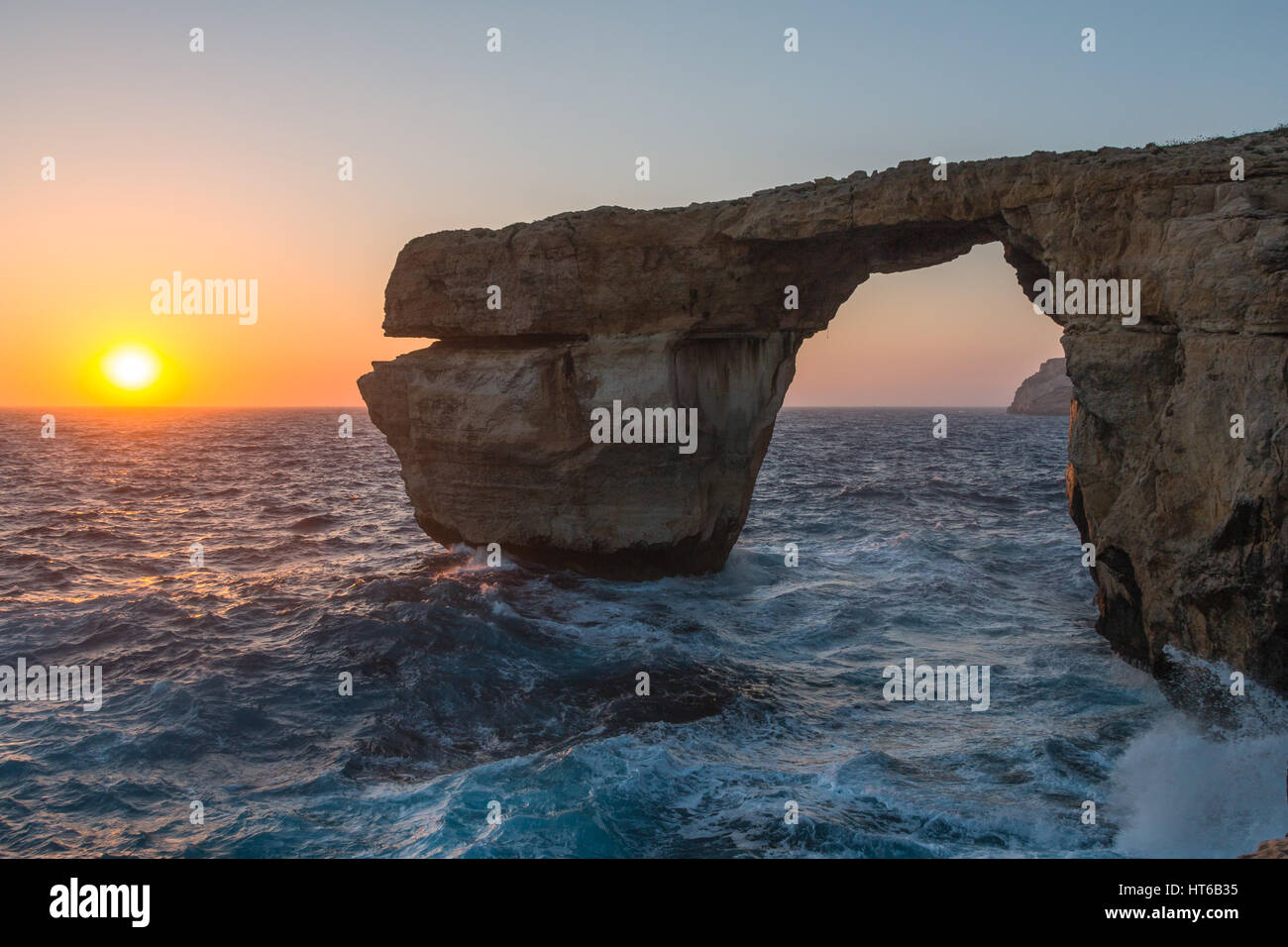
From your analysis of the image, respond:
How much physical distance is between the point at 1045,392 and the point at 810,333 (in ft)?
477

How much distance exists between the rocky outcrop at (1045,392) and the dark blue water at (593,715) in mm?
136008

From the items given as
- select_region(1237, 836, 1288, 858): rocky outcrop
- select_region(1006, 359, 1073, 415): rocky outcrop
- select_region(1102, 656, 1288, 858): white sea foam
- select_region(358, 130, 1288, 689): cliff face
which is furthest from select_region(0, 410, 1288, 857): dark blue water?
select_region(1006, 359, 1073, 415): rocky outcrop

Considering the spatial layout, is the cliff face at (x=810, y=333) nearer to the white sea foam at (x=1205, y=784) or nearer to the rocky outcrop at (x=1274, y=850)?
the white sea foam at (x=1205, y=784)

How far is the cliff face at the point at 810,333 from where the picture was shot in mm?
10445

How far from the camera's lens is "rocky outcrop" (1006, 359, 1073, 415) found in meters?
145

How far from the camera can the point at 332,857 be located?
8.06 meters

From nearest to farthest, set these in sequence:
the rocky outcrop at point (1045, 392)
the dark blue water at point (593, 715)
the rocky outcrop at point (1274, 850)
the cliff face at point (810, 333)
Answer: the rocky outcrop at point (1274, 850)
the dark blue water at point (593, 715)
the cliff face at point (810, 333)
the rocky outcrop at point (1045, 392)

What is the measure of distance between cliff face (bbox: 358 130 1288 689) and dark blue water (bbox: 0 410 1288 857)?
1.37 m

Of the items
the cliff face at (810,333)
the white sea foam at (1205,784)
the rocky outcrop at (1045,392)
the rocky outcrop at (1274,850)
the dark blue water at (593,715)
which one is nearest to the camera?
the rocky outcrop at (1274,850)

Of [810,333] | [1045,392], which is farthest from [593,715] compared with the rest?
[1045,392]

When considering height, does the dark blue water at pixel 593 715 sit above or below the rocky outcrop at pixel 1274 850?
below

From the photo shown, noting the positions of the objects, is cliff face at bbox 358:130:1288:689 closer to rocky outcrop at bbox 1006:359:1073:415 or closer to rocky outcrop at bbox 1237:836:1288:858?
rocky outcrop at bbox 1237:836:1288:858

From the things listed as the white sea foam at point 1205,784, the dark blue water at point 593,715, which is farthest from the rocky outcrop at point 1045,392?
the white sea foam at point 1205,784

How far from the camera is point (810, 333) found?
18.2 metres
